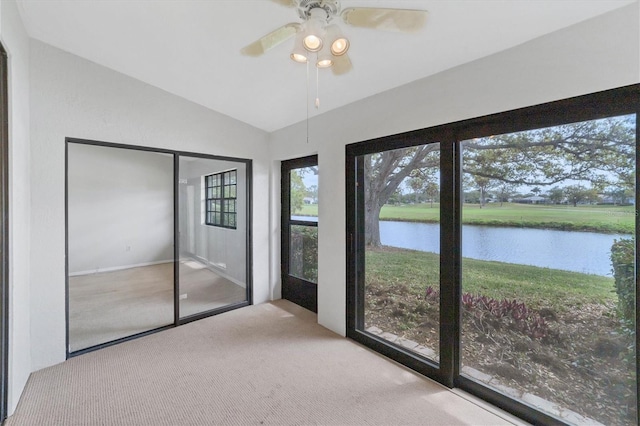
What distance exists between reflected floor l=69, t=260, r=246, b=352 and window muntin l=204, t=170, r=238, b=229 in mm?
688

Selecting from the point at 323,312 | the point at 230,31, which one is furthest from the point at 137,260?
the point at 230,31

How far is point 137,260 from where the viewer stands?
17.7 feet

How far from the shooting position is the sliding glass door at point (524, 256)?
1.60 metres

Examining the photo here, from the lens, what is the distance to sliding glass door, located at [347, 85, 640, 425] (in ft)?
5.25

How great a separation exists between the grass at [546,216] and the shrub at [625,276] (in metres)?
0.09

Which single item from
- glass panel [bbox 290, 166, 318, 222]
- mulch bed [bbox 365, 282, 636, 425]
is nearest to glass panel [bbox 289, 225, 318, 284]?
glass panel [bbox 290, 166, 318, 222]

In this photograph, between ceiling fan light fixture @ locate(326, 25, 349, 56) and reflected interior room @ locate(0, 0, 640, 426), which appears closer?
ceiling fan light fixture @ locate(326, 25, 349, 56)

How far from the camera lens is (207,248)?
4.07 m

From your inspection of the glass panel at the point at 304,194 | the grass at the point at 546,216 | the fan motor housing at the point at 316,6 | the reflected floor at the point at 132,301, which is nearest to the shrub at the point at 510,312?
the grass at the point at 546,216

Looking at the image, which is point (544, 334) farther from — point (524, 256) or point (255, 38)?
point (255, 38)

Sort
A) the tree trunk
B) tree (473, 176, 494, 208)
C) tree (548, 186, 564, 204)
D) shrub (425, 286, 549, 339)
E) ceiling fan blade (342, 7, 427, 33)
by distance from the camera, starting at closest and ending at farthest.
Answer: ceiling fan blade (342, 7, 427, 33), tree (548, 186, 564, 204), shrub (425, 286, 549, 339), tree (473, 176, 494, 208), the tree trunk

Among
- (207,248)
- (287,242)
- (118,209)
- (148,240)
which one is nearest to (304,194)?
(287,242)

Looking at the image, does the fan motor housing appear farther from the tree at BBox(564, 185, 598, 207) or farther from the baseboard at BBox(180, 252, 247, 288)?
the baseboard at BBox(180, 252, 247, 288)

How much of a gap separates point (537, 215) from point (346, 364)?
75.8 inches
